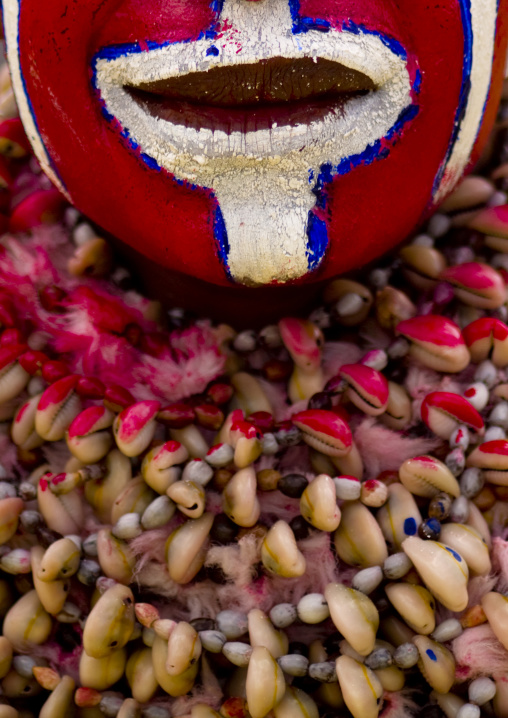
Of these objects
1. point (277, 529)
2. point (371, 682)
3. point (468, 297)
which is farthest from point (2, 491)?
point (468, 297)

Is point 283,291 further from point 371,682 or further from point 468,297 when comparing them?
point 371,682

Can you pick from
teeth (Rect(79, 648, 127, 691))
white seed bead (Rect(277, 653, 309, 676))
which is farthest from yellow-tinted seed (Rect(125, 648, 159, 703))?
white seed bead (Rect(277, 653, 309, 676))

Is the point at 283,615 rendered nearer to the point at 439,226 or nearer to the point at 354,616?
the point at 354,616

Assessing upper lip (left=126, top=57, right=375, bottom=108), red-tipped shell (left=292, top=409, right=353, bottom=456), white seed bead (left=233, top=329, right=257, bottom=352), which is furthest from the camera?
white seed bead (left=233, top=329, right=257, bottom=352)

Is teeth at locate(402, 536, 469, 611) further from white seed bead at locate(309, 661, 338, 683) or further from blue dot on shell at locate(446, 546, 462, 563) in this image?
white seed bead at locate(309, 661, 338, 683)

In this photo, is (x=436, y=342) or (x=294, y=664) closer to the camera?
(x=294, y=664)

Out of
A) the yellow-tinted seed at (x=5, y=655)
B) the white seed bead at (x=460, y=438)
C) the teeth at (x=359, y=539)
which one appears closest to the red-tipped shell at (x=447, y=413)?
the white seed bead at (x=460, y=438)

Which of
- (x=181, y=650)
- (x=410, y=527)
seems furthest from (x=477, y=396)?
(x=181, y=650)
